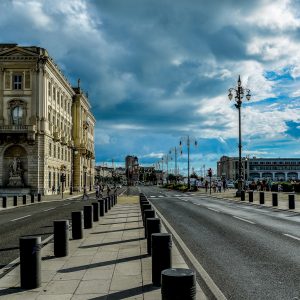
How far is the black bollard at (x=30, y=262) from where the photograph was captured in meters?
6.82

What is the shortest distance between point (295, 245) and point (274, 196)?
17311 millimetres

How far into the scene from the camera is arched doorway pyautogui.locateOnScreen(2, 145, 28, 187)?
5819 centimetres

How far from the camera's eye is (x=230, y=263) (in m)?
9.17

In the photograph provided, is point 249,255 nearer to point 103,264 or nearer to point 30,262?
point 103,264

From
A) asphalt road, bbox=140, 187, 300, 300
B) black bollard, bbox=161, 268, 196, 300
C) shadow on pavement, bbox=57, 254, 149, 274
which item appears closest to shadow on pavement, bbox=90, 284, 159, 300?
Answer: asphalt road, bbox=140, 187, 300, 300

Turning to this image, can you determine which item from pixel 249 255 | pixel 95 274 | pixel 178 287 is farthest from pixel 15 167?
pixel 178 287

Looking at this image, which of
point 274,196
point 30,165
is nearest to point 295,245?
point 274,196

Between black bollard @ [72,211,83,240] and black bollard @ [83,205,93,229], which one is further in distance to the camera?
black bollard @ [83,205,93,229]

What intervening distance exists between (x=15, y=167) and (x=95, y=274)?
53.5 m

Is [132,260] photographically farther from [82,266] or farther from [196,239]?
[196,239]

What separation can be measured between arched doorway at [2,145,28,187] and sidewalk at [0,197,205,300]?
48.4 metres

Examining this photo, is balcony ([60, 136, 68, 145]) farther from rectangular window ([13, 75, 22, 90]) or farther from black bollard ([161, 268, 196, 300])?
black bollard ([161, 268, 196, 300])

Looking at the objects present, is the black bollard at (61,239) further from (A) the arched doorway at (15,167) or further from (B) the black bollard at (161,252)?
(A) the arched doorway at (15,167)

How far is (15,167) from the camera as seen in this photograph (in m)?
58.6
